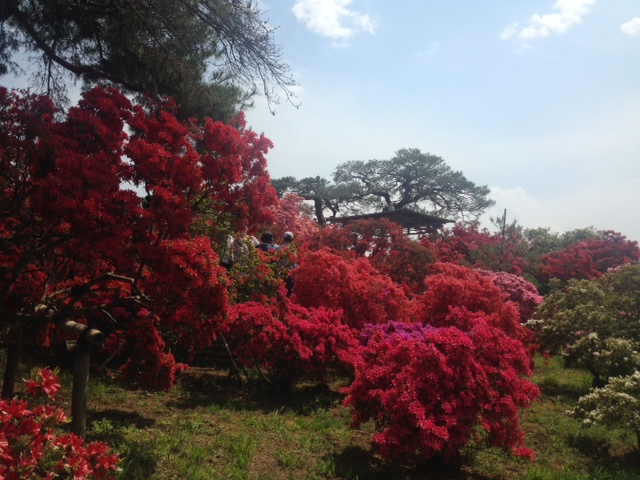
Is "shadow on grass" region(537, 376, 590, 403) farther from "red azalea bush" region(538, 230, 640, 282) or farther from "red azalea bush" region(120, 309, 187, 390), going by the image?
"red azalea bush" region(538, 230, 640, 282)

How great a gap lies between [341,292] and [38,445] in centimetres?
600

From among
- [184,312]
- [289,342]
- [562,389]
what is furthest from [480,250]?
[184,312]

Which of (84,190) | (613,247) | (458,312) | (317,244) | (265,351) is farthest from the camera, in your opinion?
(613,247)

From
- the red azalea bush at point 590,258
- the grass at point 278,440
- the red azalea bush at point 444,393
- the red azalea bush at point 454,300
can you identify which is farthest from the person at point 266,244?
the red azalea bush at point 590,258

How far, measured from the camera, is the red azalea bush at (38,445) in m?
2.17

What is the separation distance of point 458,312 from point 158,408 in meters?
4.03

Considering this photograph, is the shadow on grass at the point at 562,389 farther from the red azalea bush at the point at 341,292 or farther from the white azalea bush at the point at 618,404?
the red azalea bush at the point at 341,292

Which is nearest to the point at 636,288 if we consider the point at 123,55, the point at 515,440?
the point at 515,440

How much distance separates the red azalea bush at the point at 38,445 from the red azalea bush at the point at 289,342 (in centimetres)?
400

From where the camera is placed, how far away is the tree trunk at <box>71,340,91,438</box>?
3959mm

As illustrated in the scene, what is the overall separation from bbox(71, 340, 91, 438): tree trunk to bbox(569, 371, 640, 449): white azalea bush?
473 cm

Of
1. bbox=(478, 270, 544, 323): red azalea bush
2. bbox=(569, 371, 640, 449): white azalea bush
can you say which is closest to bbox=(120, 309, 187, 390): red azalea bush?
bbox=(569, 371, 640, 449): white azalea bush

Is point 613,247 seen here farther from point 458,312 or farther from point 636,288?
point 458,312

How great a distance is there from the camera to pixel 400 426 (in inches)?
176
